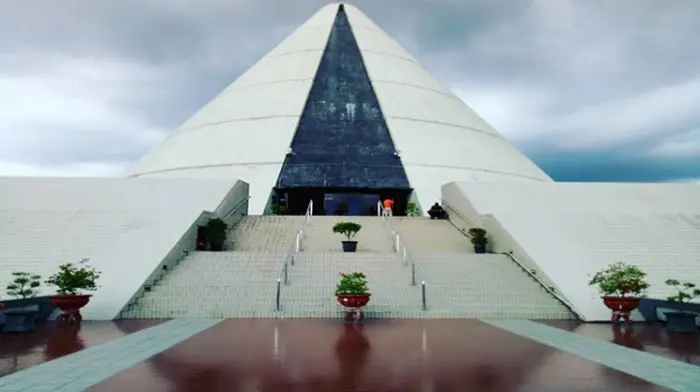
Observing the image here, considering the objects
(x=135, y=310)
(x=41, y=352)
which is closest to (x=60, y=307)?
(x=135, y=310)

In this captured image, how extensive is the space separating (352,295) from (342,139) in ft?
51.1

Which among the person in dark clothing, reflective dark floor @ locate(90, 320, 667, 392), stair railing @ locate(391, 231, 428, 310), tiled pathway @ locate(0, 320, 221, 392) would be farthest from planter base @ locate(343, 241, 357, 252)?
tiled pathway @ locate(0, 320, 221, 392)

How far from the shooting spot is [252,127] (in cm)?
2736

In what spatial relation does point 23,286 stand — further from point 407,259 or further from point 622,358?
point 622,358

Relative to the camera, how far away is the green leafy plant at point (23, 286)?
422 inches

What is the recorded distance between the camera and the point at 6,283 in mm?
12125

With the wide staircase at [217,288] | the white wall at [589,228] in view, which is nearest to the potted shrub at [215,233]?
the wide staircase at [217,288]

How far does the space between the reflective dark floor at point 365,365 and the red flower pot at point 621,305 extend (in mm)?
2618

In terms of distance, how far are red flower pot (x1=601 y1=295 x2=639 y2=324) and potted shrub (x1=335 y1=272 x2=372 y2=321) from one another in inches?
166

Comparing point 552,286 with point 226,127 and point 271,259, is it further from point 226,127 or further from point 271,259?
point 226,127

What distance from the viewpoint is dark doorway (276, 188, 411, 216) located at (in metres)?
24.8

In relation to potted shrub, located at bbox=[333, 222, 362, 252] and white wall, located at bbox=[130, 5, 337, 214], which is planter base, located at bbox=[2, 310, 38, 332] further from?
white wall, located at bbox=[130, 5, 337, 214]

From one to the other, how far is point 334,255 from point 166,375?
355 inches

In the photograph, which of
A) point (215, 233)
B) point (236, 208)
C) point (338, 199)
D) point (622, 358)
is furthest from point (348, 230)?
point (338, 199)
